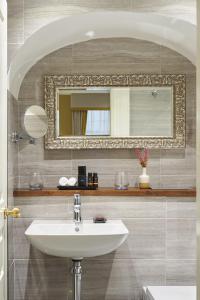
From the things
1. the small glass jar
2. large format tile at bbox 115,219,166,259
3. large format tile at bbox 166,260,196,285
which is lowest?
large format tile at bbox 166,260,196,285

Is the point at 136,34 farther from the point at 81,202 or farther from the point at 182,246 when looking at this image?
the point at 182,246

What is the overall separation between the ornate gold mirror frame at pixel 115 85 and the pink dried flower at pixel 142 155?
0.04 metres

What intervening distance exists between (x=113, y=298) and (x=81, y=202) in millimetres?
779

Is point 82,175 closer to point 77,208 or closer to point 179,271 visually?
point 77,208

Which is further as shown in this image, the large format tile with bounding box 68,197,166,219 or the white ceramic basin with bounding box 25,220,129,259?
the large format tile with bounding box 68,197,166,219

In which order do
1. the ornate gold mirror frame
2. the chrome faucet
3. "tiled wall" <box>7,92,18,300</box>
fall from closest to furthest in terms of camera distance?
1. "tiled wall" <box>7,92,18,300</box>
2. the chrome faucet
3. the ornate gold mirror frame

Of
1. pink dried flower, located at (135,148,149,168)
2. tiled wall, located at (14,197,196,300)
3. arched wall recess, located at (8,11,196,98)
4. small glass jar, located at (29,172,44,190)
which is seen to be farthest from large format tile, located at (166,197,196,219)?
arched wall recess, located at (8,11,196,98)

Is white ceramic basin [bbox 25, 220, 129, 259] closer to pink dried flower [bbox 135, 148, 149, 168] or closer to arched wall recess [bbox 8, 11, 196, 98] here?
pink dried flower [bbox 135, 148, 149, 168]

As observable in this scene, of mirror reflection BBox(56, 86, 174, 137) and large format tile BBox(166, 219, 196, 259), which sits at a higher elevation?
mirror reflection BBox(56, 86, 174, 137)

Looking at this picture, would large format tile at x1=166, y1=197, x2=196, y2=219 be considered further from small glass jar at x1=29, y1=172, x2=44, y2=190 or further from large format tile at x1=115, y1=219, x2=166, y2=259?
small glass jar at x1=29, y1=172, x2=44, y2=190

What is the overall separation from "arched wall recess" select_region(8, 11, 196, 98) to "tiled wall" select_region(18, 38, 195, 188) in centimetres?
6

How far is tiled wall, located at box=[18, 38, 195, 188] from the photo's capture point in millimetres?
3123

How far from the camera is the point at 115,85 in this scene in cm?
313

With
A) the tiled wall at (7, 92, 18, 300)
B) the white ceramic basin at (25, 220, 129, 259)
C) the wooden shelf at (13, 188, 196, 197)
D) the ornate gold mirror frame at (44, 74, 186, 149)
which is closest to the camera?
the white ceramic basin at (25, 220, 129, 259)
